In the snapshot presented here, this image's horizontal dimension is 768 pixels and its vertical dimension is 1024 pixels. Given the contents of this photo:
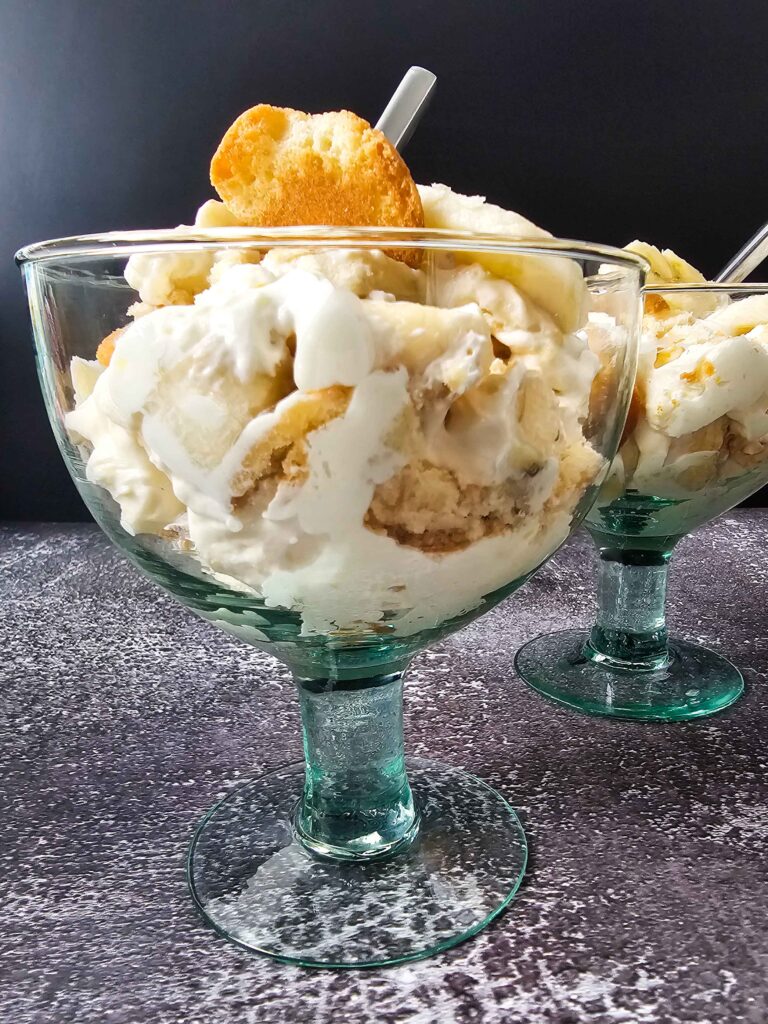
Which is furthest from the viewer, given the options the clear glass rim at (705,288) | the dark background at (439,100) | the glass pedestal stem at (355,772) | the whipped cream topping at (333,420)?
the dark background at (439,100)

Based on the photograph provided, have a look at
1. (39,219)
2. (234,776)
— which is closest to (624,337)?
(234,776)

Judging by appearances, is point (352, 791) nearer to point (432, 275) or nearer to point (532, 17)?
point (432, 275)

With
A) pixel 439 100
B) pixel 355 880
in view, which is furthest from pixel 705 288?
pixel 439 100

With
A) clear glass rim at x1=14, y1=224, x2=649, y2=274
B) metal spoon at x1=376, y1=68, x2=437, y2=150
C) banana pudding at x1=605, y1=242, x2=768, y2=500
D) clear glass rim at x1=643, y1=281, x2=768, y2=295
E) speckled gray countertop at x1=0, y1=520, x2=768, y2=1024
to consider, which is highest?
metal spoon at x1=376, y1=68, x2=437, y2=150

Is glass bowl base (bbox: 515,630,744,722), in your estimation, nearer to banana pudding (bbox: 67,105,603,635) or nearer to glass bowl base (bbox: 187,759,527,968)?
glass bowl base (bbox: 187,759,527,968)

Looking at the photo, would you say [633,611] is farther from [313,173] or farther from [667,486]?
[313,173]

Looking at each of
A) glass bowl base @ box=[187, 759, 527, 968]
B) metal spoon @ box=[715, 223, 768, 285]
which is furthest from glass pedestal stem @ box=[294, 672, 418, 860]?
metal spoon @ box=[715, 223, 768, 285]

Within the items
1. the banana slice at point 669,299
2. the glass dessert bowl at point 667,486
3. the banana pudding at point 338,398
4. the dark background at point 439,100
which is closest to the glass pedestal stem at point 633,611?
the glass dessert bowl at point 667,486

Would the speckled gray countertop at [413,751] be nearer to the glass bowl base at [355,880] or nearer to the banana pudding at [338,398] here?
the glass bowl base at [355,880]
